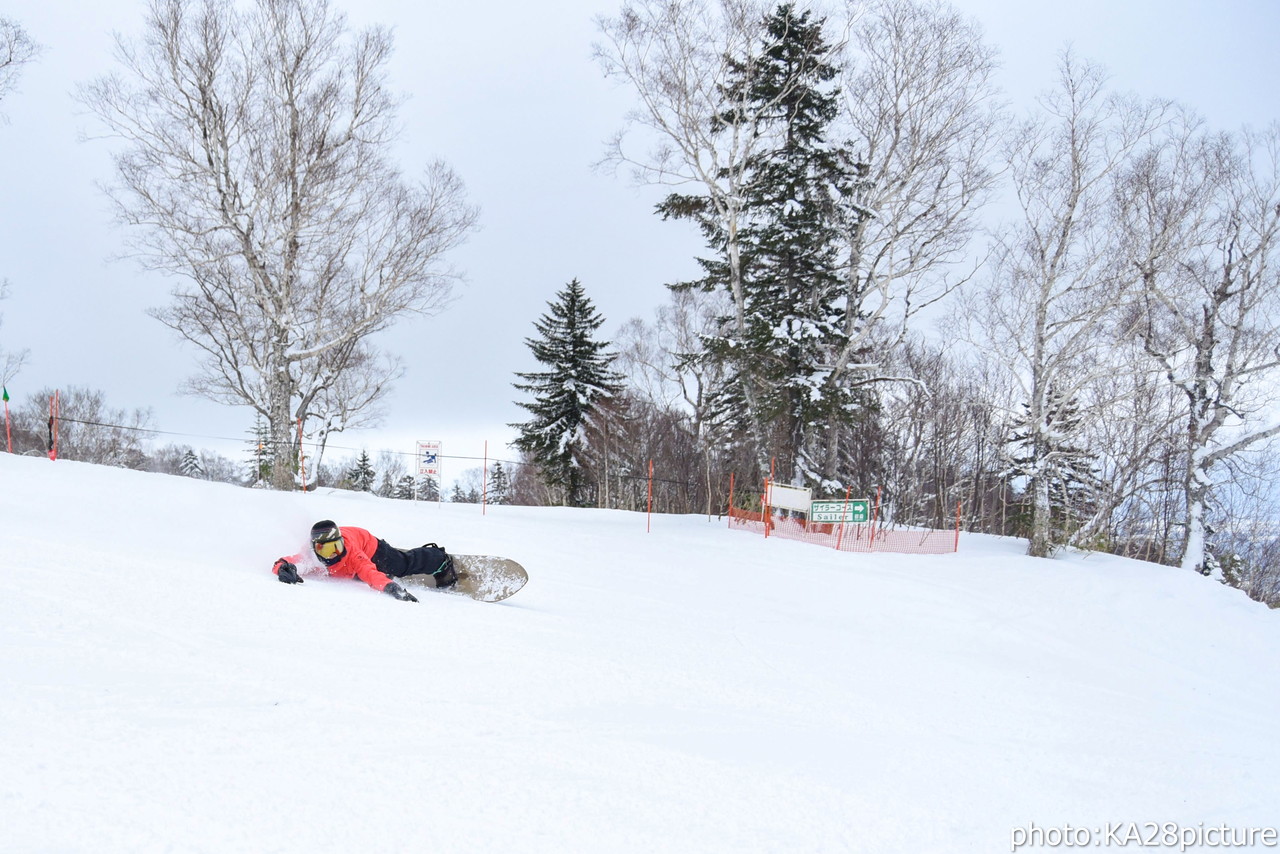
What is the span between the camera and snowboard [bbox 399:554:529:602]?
6871mm

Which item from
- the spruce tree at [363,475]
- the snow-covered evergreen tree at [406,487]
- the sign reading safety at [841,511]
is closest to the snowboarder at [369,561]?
the sign reading safety at [841,511]

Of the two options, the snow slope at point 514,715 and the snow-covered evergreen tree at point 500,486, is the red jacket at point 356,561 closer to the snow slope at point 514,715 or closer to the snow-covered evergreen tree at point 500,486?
the snow slope at point 514,715

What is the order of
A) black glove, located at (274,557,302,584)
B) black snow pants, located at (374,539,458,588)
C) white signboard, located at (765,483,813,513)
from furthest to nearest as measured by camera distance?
white signboard, located at (765,483,813,513) < black snow pants, located at (374,539,458,588) < black glove, located at (274,557,302,584)

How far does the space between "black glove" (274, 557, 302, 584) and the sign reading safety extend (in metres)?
10.9

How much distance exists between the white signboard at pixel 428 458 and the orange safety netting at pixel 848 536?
693 cm

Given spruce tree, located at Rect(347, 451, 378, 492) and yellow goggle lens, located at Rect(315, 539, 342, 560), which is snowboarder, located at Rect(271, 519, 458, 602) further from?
spruce tree, located at Rect(347, 451, 378, 492)

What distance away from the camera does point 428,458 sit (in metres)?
17.1

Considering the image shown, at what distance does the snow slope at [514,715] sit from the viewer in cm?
236

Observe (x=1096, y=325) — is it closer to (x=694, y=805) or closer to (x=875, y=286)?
(x=875, y=286)

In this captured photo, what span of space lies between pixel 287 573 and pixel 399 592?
2.74ft

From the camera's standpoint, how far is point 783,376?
16.9m

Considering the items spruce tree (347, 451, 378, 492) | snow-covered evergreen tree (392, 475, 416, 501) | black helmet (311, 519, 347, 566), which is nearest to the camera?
black helmet (311, 519, 347, 566)

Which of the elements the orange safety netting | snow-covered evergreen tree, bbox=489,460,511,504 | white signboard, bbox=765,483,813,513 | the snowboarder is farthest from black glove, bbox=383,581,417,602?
snow-covered evergreen tree, bbox=489,460,511,504

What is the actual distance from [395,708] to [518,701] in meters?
0.64
